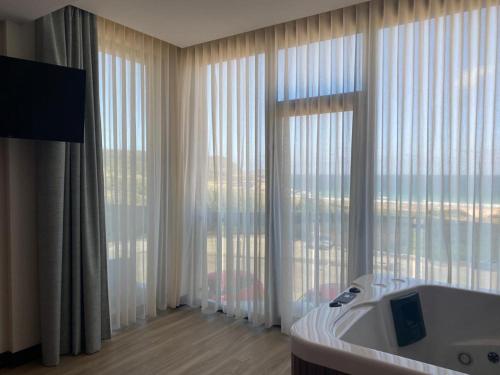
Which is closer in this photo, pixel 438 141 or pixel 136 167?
pixel 438 141

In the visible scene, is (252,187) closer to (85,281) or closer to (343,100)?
(343,100)

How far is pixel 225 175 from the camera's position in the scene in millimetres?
3447

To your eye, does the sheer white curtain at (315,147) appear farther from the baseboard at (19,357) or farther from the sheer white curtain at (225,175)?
the baseboard at (19,357)

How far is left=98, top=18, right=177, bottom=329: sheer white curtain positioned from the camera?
9.95 ft

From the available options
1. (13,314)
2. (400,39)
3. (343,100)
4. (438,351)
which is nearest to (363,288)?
(438,351)

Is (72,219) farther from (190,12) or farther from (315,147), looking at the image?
(315,147)

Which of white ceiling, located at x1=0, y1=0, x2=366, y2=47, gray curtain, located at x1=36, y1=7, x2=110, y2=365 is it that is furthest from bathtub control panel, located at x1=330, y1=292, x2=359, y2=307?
white ceiling, located at x1=0, y1=0, x2=366, y2=47

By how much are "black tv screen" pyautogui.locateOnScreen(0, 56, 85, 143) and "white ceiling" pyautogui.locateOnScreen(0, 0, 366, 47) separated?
0.39 m

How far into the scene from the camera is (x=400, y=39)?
2.53 metres

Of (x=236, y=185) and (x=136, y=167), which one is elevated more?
(x=136, y=167)

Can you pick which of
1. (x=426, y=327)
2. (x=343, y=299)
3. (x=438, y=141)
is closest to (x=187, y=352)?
(x=343, y=299)

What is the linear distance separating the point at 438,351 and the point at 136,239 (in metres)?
2.51

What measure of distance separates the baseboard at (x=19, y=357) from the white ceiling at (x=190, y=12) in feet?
7.71

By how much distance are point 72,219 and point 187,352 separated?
135 centimetres
